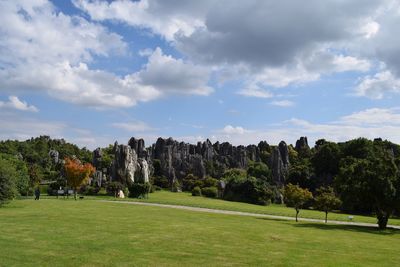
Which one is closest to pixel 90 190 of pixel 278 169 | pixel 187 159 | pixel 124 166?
pixel 124 166

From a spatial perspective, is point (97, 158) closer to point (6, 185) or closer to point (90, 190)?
point (90, 190)

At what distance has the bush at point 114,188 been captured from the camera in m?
70.8

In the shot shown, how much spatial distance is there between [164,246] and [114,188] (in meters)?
52.2

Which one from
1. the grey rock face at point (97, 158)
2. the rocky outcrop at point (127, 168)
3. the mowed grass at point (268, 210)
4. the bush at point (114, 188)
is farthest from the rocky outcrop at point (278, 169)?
the bush at point (114, 188)

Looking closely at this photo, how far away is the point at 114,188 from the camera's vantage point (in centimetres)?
7188

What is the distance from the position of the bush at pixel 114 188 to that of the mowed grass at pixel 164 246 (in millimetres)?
38568

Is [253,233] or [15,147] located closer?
[253,233]

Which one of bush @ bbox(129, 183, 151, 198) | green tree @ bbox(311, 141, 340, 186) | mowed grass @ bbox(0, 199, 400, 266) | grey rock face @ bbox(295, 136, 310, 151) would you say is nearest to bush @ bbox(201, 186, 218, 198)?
bush @ bbox(129, 183, 151, 198)

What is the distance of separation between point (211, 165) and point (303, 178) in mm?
38705

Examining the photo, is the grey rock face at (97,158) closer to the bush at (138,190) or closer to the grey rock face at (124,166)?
the grey rock face at (124,166)

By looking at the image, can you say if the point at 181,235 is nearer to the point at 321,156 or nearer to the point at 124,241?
the point at 124,241

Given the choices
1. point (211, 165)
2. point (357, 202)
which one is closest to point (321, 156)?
point (211, 165)

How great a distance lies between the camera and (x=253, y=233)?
28.8m

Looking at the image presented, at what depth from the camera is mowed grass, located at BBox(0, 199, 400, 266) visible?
1798 cm
